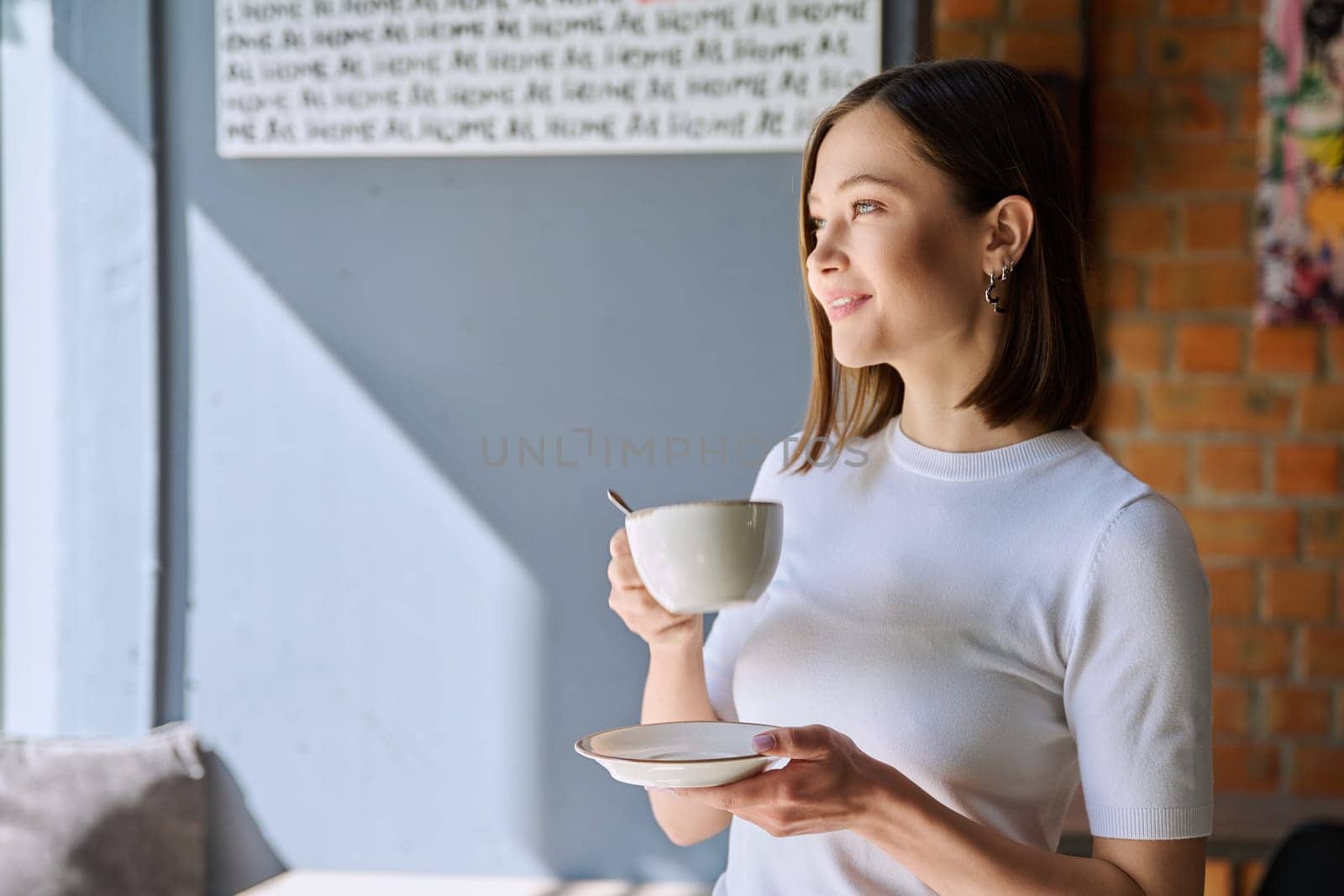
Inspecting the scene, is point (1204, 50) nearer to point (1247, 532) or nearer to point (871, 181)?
point (1247, 532)

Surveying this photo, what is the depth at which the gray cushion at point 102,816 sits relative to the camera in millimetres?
1526

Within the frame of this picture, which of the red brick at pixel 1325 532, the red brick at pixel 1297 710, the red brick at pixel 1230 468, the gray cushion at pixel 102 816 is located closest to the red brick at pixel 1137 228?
the red brick at pixel 1230 468

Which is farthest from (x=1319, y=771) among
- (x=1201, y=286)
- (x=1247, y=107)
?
(x=1247, y=107)

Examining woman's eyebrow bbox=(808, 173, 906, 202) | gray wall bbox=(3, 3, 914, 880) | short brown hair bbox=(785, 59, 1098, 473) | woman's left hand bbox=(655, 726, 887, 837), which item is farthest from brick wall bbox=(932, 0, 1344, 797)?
woman's left hand bbox=(655, 726, 887, 837)

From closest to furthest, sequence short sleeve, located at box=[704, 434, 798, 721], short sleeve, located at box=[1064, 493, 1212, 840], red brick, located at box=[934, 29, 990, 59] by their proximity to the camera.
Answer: short sleeve, located at box=[1064, 493, 1212, 840]
short sleeve, located at box=[704, 434, 798, 721]
red brick, located at box=[934, 29, 990, 59]

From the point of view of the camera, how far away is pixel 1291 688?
175cm

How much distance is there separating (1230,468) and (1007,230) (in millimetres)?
995

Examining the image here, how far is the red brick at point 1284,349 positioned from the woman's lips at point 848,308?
1.08 metres

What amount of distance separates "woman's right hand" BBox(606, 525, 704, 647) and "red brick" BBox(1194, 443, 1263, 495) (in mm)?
1091

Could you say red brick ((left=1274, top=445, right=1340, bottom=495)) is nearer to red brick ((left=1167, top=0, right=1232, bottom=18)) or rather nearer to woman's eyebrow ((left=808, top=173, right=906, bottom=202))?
red brick ((left=1167, top=0, right=1232, bottom=18))

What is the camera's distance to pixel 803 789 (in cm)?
77

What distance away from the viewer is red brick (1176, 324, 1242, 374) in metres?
1.77

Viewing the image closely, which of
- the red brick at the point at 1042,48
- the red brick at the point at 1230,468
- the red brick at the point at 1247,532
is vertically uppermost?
the red brick at the point at 1042,48

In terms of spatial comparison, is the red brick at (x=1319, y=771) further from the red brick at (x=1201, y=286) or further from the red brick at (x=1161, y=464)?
the red brick at (x=1201, y=286)
